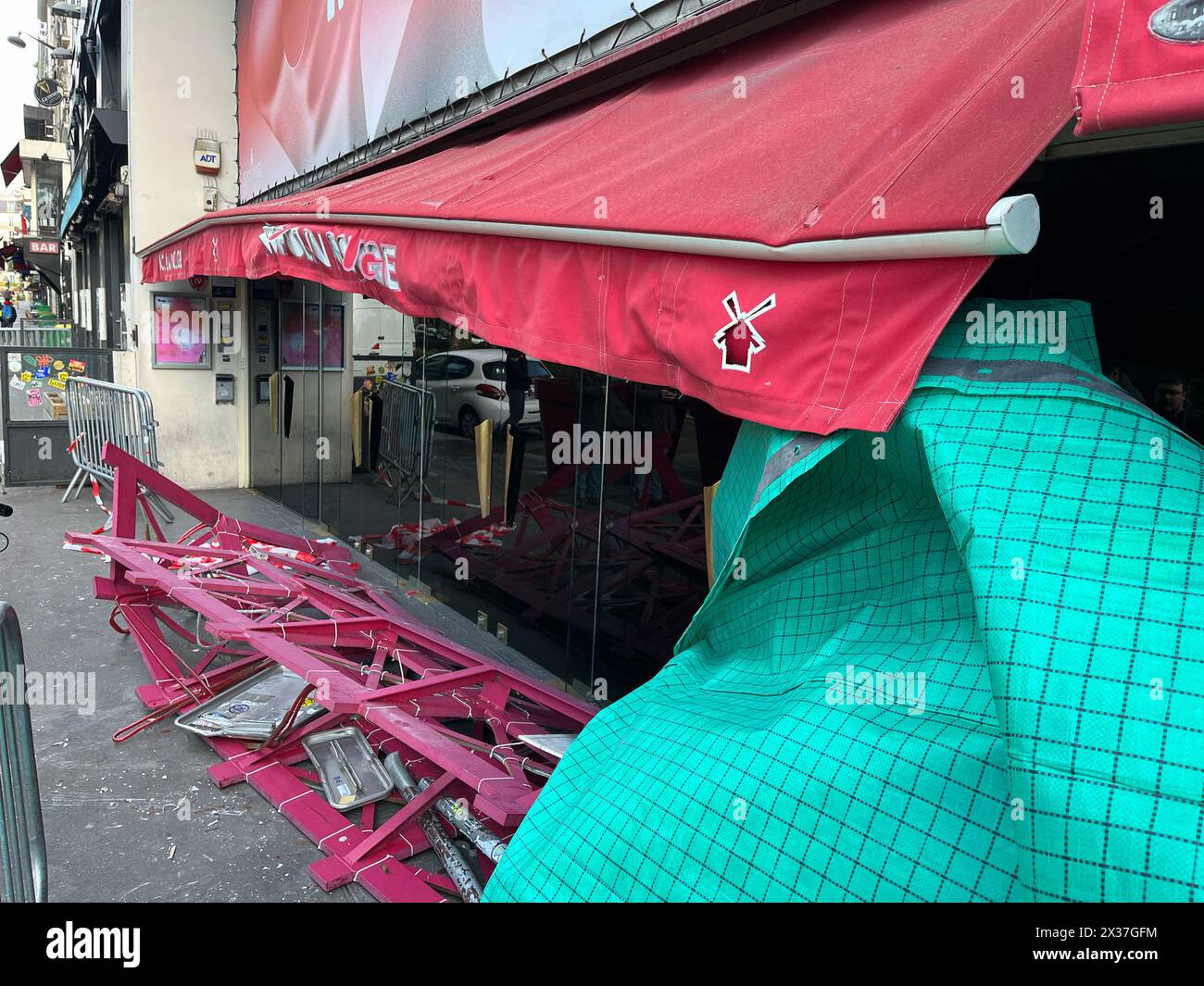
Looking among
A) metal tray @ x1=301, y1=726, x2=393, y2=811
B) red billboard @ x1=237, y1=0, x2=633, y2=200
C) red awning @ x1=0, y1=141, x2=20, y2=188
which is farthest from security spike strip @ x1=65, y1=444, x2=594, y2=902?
red awning @ x1=0, y1=141, x2=20, y2=188

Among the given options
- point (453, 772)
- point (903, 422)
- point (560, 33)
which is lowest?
point (453, 772)

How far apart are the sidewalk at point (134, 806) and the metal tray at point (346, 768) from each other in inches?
9.5

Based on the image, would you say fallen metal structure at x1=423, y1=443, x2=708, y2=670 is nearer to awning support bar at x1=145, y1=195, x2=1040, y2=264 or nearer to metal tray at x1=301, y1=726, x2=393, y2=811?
metal tray at x1=301, y1=726, x2=393, y2=811

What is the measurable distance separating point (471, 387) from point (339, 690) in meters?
3.53

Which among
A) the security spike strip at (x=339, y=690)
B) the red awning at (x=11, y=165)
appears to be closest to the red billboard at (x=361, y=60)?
the security spike strip at (x=339, y=690)

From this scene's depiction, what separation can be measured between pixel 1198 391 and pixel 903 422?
115 centimetres

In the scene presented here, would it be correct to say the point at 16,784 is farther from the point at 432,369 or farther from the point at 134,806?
the point at 432,369

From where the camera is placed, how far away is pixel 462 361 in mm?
7082

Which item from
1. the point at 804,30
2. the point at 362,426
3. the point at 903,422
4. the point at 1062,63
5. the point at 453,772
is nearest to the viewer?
the point at 903,422

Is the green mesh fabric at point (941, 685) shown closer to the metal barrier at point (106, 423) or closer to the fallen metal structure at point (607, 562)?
the fallen metal structure at point (607, 562)

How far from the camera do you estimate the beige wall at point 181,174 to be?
38.8ft

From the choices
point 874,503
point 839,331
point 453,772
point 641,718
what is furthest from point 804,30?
point 453,772

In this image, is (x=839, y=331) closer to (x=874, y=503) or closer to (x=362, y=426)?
(x=874, y=503)

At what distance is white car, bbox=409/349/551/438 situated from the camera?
6355 mm
